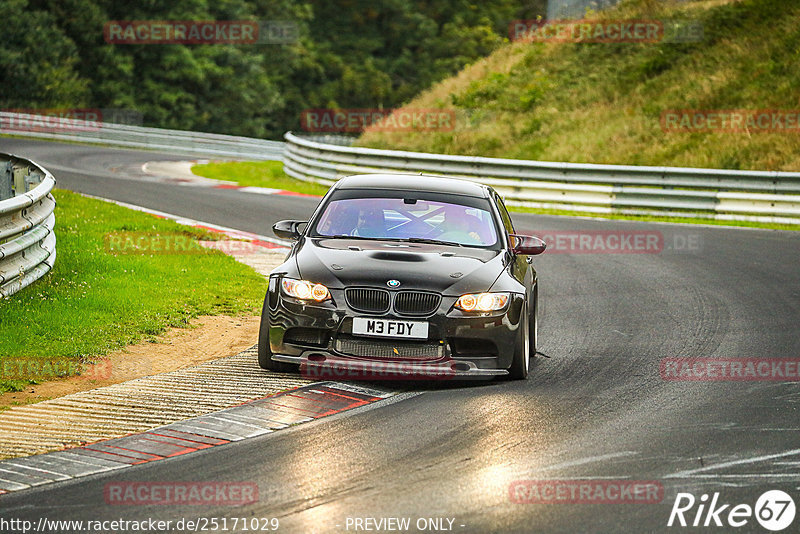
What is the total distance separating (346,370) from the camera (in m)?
8.38

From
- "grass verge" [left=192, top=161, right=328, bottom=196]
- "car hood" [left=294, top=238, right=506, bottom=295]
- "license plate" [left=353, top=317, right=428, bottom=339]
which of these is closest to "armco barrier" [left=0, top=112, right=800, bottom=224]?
"grass verge" [left=192, top=161, right=328, bottom=196]

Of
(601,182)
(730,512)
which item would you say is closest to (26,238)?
(730,512)

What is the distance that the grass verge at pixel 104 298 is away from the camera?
9148 mm

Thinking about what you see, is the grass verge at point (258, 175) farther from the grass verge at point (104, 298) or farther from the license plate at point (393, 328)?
the license plate at point (393, 328)

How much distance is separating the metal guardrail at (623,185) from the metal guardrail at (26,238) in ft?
43.3

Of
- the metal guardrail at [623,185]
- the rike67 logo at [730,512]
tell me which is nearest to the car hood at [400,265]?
the rike67 logo at [730,512]

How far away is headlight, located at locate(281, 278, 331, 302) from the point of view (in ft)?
27.3

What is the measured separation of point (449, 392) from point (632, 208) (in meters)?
15.3

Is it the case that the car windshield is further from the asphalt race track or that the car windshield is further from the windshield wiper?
the asphalt race track

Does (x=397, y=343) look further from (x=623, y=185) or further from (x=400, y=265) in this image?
(x=623, y=185)

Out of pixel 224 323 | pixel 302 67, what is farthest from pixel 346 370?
pixel 302 67

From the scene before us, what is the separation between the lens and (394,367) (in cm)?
810

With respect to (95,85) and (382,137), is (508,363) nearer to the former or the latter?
(382,137)

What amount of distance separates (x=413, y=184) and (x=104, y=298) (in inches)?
140
